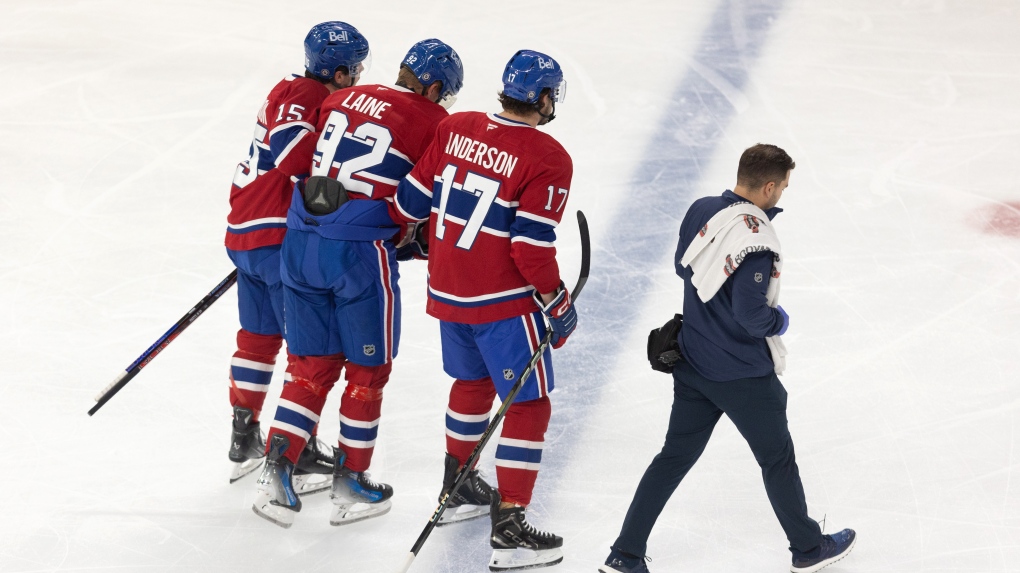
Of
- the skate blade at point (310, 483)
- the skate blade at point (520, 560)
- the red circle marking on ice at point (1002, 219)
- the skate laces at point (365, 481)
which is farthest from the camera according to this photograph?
the red circle marking on ice at point (1002, 219)

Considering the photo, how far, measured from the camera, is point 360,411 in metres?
3.10

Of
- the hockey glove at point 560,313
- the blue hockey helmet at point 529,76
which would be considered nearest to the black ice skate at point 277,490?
the hockey glove at point 560,313

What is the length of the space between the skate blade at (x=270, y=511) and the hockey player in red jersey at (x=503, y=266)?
1.57 ft

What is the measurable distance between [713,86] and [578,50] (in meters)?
0.88

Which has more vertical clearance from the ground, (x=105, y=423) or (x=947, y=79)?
(x=947, y=79)

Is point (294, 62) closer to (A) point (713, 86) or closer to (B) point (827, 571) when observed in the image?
(A) point (713, 86)

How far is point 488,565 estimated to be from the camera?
296cm

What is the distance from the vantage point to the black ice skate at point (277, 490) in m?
3.05

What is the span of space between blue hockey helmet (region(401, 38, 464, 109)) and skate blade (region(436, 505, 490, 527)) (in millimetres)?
1267

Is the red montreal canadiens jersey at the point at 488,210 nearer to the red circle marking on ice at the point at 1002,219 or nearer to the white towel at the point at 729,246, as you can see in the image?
the white towel at the point at 729,246

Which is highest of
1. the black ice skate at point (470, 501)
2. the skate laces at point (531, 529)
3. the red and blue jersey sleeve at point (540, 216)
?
the red and blue jersey sleeve at point (540, 216)

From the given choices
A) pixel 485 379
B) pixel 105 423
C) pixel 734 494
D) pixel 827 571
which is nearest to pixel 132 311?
pixel 105 423

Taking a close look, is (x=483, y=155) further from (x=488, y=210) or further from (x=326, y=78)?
(x=326, y=78)

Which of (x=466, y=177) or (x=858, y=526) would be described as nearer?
(x=466, y=177)
